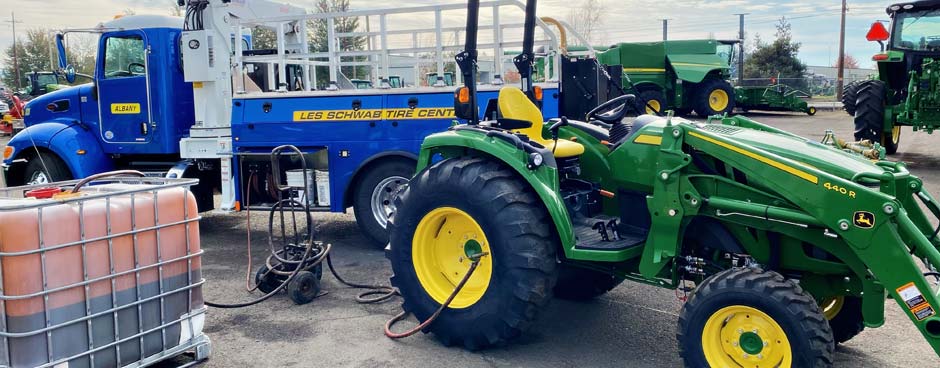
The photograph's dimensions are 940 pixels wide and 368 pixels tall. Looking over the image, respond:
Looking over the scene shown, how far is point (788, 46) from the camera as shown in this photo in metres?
38.0

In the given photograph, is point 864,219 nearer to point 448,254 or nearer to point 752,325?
point 752,325

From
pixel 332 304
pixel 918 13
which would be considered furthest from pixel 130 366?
pixel 918 13

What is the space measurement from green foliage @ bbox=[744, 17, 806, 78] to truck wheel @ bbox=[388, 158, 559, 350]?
36.0m

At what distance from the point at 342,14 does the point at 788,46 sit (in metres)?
35.1

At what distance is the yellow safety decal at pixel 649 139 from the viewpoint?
14.4 ft

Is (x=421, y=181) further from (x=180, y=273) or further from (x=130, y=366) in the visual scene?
(x=130, y=366)

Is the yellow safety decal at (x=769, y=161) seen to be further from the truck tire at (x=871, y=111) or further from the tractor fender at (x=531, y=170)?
the truck tire at (x=871, y=111)

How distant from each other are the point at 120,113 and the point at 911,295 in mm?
8089

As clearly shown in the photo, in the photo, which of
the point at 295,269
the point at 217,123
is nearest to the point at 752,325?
the point at 295,269

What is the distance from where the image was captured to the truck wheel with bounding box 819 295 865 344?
172 inches

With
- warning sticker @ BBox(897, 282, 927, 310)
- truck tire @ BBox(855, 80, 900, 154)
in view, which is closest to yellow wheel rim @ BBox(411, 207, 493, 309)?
warning sticker @ BBox(897, 282, 927, 310)

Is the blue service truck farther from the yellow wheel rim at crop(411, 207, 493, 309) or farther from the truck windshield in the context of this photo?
the truck windshield

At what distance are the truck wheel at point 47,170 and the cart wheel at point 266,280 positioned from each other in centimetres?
405

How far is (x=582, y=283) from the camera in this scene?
562 centimetres
